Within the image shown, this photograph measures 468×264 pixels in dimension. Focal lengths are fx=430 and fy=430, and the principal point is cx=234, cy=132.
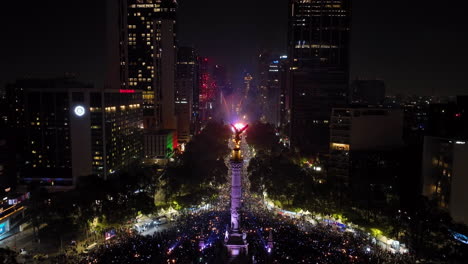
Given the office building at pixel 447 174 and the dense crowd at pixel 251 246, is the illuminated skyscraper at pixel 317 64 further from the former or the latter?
the dense crowd at pixel 251 246

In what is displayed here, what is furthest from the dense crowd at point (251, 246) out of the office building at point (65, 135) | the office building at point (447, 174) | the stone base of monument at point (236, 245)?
the office building at point (65, 135)

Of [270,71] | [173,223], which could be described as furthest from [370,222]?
[270,71]

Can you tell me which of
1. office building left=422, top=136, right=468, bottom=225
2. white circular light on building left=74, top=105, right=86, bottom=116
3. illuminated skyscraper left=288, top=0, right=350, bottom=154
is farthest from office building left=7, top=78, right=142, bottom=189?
illuminated skyscraper left=288, top=0, right=350, bottom=154

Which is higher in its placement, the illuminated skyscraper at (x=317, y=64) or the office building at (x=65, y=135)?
the illuminated skyscraper at (x=317, y=64)

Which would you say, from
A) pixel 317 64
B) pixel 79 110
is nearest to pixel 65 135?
pixel 79 110

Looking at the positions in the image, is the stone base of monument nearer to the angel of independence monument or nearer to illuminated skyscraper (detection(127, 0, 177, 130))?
the angel of independence monument

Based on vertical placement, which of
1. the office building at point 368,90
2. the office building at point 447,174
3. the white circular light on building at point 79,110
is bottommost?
the office building at point 447,174

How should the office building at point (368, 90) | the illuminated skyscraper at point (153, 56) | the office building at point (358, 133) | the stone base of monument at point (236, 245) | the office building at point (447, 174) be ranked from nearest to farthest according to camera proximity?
1. the stone base of monument at point (236, 245)
2. the office building at point (447, 174)
3. the office building at point (358, 133)
4. the illuminated skyscraper at point (153, 56)
5. the office building at point (368, 90)
